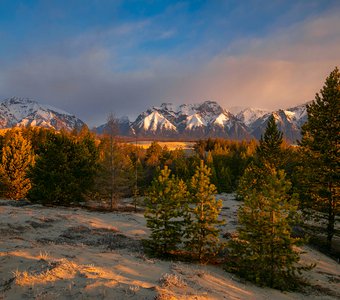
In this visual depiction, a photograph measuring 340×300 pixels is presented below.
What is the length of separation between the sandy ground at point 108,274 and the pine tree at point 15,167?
75.2 ft

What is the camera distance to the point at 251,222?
52.0ft

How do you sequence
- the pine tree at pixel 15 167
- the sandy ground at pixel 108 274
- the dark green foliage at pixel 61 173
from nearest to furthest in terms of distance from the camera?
the sandy ground at pixel 108 274 < the dark green foliage at pixel 61 173 < the pine tree at pixel 15 167

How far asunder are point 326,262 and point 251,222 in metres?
9.89

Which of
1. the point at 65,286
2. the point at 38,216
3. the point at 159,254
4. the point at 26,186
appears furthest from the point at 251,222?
the point at 26,186

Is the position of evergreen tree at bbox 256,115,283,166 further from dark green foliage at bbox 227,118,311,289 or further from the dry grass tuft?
the dry grass tuft

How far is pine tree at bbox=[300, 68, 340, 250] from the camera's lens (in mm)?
23125

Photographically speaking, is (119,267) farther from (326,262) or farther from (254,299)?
(326,262)

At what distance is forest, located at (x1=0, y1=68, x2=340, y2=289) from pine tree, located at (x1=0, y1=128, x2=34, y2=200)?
0.46ft

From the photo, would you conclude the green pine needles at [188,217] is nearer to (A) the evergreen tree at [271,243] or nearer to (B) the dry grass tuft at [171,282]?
(A) the evergreen tree at [271,243]

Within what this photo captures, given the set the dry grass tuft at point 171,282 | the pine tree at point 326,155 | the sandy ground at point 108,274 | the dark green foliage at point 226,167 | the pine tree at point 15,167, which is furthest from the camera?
the dark green foliage at point 226,167

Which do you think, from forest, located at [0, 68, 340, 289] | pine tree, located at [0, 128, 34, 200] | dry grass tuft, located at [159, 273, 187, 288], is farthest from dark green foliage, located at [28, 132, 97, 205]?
dry grass tuft, located at [159, 273, 187, 288]

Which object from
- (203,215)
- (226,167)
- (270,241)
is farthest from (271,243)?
(226,167)

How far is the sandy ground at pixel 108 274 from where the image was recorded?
368 inches

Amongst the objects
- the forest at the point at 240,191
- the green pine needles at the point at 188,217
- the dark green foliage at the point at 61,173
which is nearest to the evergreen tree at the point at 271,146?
the forest at the point at 240,191
